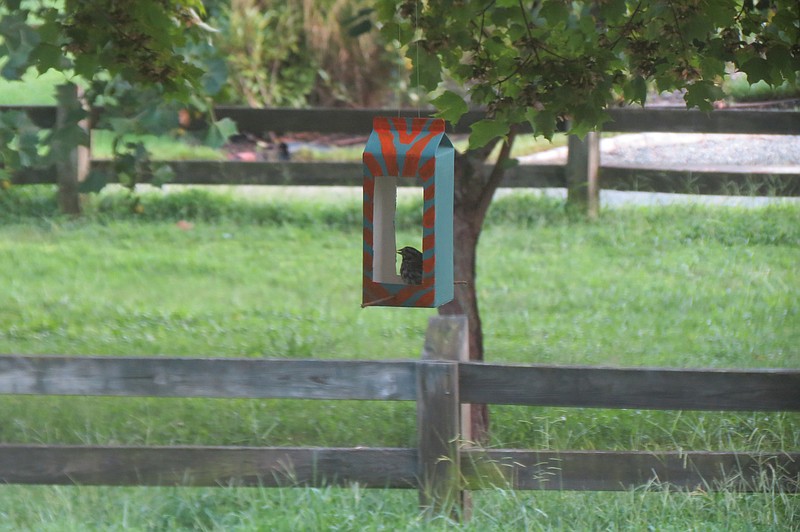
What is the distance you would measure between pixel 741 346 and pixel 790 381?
9.00ft

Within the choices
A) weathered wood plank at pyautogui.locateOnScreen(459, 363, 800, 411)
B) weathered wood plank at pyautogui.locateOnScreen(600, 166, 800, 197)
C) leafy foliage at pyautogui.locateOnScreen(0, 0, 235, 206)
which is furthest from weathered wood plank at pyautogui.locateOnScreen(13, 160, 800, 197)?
weathered wood plank at pyautogui.locateOnScreen(459, 363, 800, 411)

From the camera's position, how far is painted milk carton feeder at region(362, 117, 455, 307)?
257cm

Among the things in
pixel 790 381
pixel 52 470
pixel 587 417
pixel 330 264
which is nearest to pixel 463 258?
pixel 587 417

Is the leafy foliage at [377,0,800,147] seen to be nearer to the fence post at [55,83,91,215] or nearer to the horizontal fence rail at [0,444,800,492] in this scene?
the horizontal fence rail at [0,444,800,492]

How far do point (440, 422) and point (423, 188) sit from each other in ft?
5.69

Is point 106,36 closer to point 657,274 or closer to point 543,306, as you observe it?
point 543,306

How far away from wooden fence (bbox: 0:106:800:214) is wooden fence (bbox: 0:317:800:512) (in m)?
4.59

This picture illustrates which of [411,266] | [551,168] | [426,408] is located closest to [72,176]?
[551,168]

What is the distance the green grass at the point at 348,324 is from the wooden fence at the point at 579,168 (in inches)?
14.8

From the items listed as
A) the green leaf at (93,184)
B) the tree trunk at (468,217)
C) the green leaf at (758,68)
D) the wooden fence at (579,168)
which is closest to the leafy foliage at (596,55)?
the green leaf at (758,68)

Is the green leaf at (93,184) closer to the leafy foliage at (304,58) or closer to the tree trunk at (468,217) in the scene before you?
the tree trunk at (468,217)

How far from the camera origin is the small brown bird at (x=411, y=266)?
266cm

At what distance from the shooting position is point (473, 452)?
4.15m

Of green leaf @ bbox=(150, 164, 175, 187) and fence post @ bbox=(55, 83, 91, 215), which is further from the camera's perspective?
fence post @ bbox=(55, 83, 91, 215)
